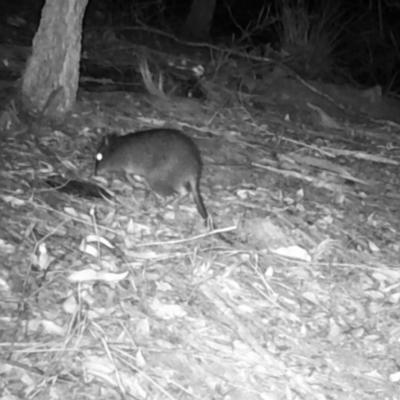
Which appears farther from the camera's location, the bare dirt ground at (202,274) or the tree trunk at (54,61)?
the tree trunk at (54,61)

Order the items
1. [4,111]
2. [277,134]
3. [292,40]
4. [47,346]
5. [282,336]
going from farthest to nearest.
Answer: [292,40] < [277,134] < [4,111] < [282,336] < [47,346]

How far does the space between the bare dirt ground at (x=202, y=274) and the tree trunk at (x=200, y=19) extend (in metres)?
3.57

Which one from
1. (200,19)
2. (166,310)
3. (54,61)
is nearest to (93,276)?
(166,310)

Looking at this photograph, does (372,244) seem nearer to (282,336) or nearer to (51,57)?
(282,336)

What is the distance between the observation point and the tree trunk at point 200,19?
9.00m

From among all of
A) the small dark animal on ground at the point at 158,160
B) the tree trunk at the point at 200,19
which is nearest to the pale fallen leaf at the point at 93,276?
the small dark animal on ground at the point at 158,160

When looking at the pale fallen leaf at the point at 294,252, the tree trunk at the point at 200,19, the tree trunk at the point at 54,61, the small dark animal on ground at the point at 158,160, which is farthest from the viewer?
the tree trunk at the point at 200,19

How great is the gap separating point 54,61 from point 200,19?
4.36 metres

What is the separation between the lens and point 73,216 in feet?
12.9

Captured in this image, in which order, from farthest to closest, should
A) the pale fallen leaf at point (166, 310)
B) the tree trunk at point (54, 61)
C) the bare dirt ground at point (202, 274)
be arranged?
1. the tree trunk at point (54, 61)
2. the pale fallen leaf at point (166, 310)
3. the bare dirt ground at point (202, 274)

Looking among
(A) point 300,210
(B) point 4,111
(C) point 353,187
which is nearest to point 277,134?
(C) point 353,187

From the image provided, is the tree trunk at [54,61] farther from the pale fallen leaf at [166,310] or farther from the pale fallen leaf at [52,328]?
the pale fallen leaf at [52,328]

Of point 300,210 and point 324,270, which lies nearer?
point 324,270

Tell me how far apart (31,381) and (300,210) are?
8.09 ft
